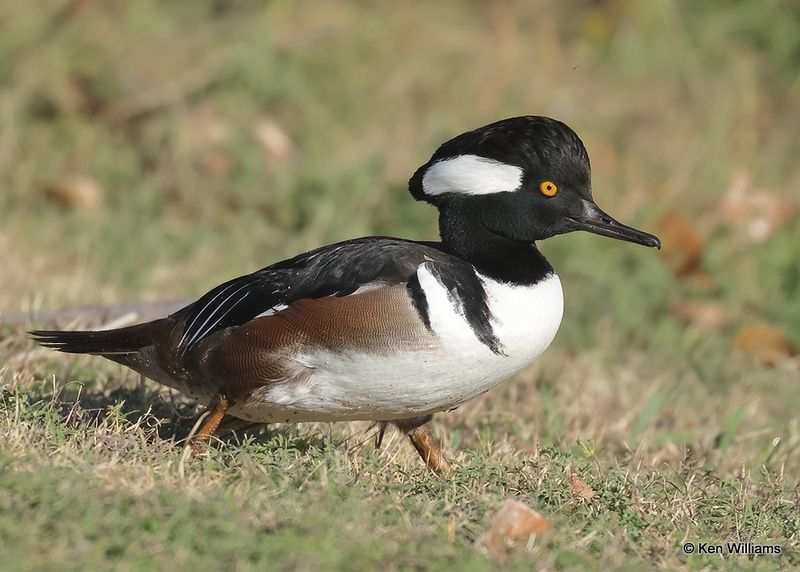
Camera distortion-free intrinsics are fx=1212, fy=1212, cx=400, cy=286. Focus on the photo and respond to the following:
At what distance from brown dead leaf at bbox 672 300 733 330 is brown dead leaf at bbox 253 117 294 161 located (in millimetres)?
2867

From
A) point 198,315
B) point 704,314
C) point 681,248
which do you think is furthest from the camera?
point 681,248

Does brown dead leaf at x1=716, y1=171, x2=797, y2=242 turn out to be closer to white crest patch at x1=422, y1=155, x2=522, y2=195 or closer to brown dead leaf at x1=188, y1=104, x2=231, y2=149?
brown dead leaf at x1=188, y1=104, x2=231, y2=149

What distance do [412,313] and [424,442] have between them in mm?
679

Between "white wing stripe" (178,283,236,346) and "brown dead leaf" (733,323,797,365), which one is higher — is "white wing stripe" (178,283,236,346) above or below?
above

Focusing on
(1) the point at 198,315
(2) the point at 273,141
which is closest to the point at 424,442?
(1) the point at 198,315

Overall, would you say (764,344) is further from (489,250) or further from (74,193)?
(74,193)

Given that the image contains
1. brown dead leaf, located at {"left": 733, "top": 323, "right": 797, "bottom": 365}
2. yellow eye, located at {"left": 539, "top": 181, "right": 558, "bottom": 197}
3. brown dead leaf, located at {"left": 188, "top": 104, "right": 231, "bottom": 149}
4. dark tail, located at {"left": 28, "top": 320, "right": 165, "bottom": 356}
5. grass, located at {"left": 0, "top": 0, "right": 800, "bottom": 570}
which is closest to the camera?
grass, located at {"left": 0, "top": 0, "right": 800, "bottom": 570}

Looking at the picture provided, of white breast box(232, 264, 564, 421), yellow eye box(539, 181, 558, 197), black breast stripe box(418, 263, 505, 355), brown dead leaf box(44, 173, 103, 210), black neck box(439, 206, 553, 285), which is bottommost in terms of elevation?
white breast box(232, 264, 564, 421)

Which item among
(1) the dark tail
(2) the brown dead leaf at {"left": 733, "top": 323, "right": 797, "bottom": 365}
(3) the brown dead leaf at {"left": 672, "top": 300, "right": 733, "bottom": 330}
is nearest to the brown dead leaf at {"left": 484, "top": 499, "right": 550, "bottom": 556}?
(1) the dark tail

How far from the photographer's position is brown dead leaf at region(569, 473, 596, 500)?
12.3ft

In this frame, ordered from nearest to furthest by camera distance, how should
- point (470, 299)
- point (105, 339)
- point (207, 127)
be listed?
1. point (470, 299)
2. point (105, 339)
3. point (207, 127)

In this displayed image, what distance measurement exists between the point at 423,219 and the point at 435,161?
3.38 m

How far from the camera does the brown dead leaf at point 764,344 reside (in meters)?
6.61

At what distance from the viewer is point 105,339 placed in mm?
4418
